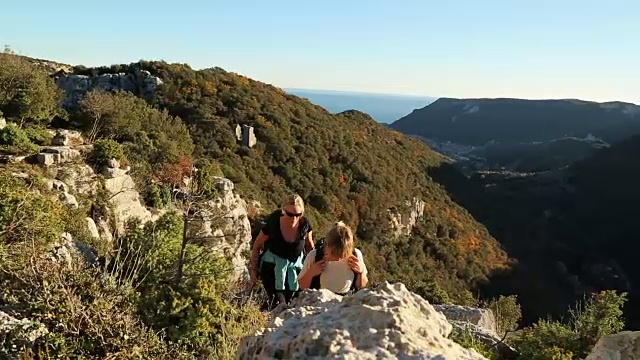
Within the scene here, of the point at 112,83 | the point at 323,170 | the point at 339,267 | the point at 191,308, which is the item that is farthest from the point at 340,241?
the point at 323,170

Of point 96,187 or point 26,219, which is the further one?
point 96,187

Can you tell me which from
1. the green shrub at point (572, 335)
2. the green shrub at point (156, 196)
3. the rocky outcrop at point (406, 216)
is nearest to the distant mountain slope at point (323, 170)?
the rocky outcrop at point (406, 216)

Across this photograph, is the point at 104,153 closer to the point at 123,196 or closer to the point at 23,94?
the point at 123,196

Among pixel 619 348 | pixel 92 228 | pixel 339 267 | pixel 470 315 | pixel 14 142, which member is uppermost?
pixel 14 142

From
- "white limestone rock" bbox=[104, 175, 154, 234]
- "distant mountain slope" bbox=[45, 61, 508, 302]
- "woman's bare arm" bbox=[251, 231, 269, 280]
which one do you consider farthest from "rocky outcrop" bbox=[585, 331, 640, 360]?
"distant mountain slope" bbox=[45, 61, 508, 302]

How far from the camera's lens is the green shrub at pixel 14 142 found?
1185cm

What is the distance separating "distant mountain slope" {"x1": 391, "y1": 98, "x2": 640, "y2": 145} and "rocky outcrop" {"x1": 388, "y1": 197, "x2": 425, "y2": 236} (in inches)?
3498

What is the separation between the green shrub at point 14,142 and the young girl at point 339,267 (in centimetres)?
1011

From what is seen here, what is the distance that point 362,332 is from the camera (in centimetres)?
255

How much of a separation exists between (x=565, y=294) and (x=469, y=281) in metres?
12.6

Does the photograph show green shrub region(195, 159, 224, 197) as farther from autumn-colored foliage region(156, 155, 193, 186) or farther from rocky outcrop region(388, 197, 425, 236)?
rocky outcrop region(388, 197, 425, 236)

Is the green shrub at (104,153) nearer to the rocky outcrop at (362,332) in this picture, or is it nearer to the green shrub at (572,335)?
the green shrub at (572,335)

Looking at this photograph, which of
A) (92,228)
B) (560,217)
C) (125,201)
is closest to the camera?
(92,228)

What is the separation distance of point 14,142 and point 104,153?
199 cm
